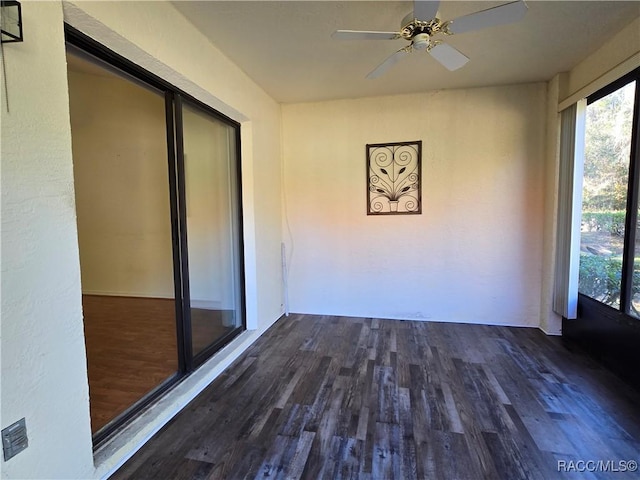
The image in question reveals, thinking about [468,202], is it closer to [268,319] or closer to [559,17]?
[559,17]

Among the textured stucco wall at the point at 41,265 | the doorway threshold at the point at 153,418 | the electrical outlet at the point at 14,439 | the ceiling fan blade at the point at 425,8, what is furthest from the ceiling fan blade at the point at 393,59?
the electrical outlet at the point at 14,439

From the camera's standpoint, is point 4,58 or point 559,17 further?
point 559,17

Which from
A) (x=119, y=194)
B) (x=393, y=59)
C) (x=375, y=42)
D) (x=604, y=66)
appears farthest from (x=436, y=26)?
(x=119, y=194)

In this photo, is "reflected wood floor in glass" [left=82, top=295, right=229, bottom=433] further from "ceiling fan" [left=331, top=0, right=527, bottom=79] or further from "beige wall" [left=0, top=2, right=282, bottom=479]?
"ceiling fan" [left=331, top=0, right=527, bottom=79]

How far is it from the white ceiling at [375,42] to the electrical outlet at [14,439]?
7.65ft

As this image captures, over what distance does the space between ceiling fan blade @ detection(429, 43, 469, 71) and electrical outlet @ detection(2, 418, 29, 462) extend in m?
2.84

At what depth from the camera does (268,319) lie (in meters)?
3.62

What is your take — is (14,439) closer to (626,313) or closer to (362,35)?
(362,35)

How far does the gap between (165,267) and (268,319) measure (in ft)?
6.03

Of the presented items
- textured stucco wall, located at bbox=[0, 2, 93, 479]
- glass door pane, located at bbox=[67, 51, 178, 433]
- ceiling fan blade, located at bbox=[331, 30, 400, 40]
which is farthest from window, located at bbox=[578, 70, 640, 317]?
glass door pane, located at bbox=[67, 51, 178, 433]

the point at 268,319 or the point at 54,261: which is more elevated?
the point at 54,261

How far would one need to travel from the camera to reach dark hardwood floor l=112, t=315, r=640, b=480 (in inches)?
63.7

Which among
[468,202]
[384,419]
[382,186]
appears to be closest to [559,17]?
[468,202]

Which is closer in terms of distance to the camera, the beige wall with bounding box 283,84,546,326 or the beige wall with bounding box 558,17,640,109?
the beige wall with bounding box 558,17,640,109
